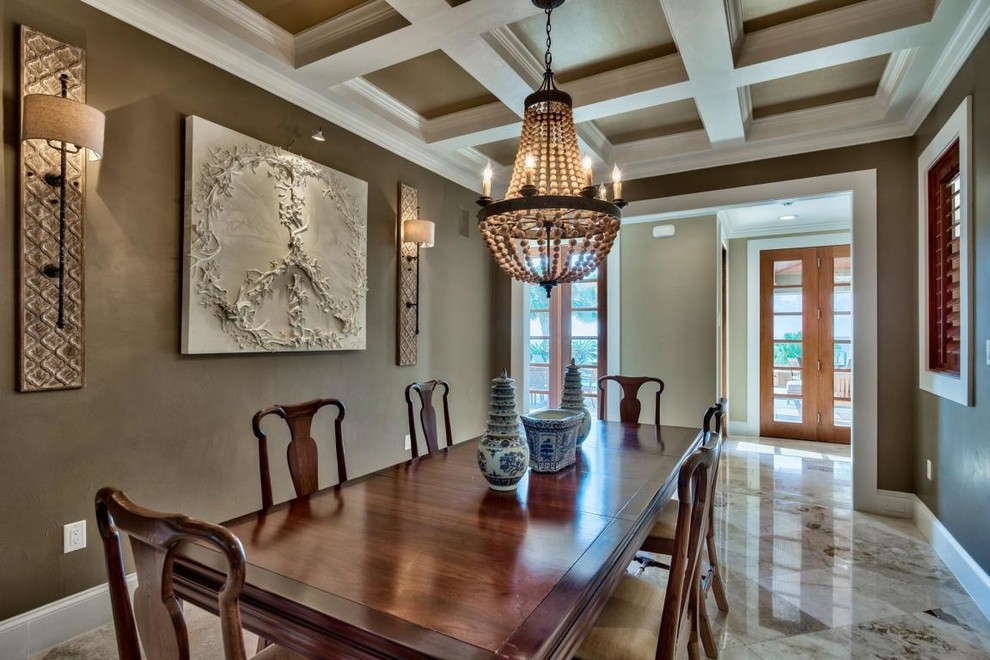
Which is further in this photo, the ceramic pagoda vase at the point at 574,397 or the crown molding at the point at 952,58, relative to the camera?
the ceramic pagoda vase at the point at 574,397

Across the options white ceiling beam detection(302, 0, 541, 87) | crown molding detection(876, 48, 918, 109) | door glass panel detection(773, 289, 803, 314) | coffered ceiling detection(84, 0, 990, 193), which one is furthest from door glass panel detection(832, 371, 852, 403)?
white ceiling beam detection(302, 0, 541, 87)

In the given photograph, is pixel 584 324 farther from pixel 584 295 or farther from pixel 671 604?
pixel 671 604

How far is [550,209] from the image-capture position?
1.87 meters

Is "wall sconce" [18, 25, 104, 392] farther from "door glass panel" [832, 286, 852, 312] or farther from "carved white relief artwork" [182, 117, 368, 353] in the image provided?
"door glass panel" [832, 286, 852, 312]

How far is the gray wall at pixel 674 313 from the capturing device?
190 inches

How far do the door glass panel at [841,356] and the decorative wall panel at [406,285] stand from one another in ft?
16.6

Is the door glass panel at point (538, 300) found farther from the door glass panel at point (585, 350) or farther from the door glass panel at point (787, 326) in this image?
the door glass panel at point (787, 326)

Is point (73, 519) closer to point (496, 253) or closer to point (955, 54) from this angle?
point (496, 253)

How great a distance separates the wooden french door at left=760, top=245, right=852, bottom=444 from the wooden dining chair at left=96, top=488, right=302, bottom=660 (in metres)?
6.65

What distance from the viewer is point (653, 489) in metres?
1.74

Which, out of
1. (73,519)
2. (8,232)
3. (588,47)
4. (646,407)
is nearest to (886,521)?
(646,407)

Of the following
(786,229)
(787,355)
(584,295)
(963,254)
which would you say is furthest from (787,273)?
(963,254)

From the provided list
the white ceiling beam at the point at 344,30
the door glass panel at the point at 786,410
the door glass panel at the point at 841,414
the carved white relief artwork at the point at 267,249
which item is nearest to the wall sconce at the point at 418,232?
the carved white relief artwork at the point at 267,249

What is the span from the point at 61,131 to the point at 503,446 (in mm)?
1936
